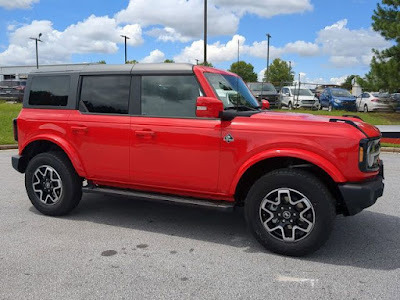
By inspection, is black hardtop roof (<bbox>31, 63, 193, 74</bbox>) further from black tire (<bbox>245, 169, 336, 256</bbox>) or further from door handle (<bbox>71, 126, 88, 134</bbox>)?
black tire (<bbox>245, 169, 336, 256</bbox>)

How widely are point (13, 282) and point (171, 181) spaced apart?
67.9 inches

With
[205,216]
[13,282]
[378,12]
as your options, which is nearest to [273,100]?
[378,12]

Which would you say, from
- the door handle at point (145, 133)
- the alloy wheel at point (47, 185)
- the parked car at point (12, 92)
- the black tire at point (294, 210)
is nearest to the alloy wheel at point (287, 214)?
the black tire at point (294, 210)

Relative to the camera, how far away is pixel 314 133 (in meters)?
3.52

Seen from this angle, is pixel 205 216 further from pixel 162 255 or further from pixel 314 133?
pixel 314 133

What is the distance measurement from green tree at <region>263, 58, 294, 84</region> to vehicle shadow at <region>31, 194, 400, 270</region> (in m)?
77.7

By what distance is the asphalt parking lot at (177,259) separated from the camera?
9.89ft

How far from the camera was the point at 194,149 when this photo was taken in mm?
3943

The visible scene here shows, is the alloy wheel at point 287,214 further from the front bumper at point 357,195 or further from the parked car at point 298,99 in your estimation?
the parked car at point 298,99

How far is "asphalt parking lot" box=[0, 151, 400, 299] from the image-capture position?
3014mm

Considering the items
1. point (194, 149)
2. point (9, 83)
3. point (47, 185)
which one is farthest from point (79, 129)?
point (9, 83)

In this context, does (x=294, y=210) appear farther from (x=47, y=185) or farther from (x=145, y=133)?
(x=47, y=185)

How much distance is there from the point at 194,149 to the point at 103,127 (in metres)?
1.17

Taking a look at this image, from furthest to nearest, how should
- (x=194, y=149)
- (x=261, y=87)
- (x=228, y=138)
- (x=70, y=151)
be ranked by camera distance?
(x=261, y=87), (x=70, y=151), (x=194, y=149), (x=228, y=138)
